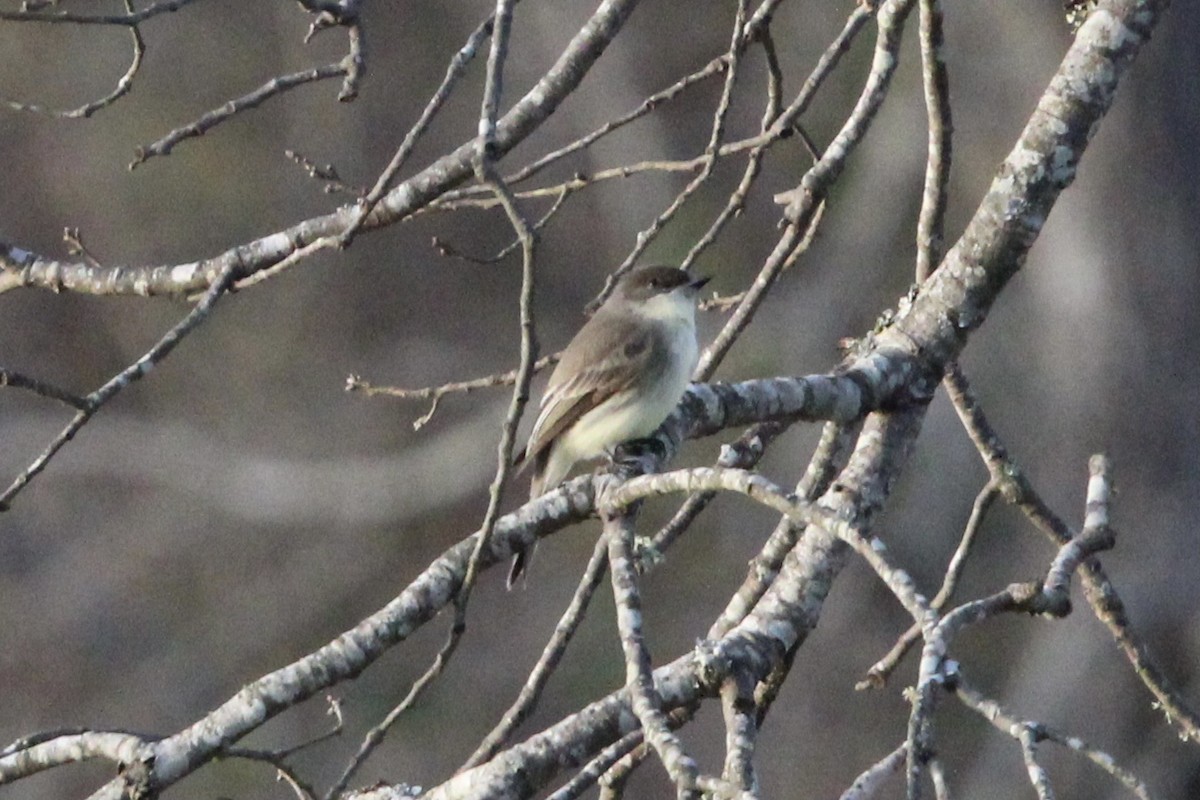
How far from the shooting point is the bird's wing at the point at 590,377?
190 inches

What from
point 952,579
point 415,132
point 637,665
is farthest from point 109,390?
point 952,579

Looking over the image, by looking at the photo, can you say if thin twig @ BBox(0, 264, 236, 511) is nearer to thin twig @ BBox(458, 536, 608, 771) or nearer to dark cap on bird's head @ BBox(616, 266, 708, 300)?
thin twig @ BBox(458, 536, 608, 771)

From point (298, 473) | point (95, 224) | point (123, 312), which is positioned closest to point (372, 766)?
point (298, 473)

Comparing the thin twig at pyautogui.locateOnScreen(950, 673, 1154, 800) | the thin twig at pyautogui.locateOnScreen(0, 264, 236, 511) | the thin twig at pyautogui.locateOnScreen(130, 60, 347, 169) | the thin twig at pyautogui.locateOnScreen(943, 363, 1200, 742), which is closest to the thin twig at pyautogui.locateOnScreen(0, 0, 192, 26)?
the thin twig at pyautogui.locateOnScreen(130, 60, 347, 169)

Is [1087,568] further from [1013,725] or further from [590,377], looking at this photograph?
[590,377]

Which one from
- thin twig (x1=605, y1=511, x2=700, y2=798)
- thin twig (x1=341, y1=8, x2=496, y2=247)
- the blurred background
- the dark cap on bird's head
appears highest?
the blurred background

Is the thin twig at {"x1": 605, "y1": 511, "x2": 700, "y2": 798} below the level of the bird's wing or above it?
below

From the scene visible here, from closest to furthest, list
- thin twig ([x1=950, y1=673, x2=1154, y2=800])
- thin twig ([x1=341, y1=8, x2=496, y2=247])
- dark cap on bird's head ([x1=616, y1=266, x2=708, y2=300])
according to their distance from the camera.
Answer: thin twig ([x1=950, y1=673, x2=1154, y2=800]) → thin twig ([x1=341, y1=8, x2=496, y2=247]) → dark cap on bird's head ([x1=616, y1=266, x2=708, y2=300])

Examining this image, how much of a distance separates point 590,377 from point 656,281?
498 millimetres

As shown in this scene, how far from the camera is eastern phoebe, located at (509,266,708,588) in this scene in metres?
4.47

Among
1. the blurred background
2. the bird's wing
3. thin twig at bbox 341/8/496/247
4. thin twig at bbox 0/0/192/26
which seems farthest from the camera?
the blurred background

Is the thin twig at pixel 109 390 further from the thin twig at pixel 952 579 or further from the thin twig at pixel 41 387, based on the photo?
the thin twig at pixel 952 579

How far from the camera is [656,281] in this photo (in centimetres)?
534

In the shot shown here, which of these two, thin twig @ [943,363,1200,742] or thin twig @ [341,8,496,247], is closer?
thin twig @ [341,8,496,247]
